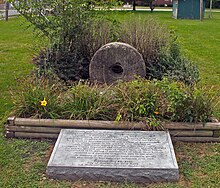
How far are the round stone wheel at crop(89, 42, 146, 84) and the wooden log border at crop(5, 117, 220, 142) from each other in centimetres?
156

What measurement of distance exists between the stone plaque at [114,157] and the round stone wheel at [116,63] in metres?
1.82

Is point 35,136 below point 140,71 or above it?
below

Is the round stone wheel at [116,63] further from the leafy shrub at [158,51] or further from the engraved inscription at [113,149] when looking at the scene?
the engraved inscription at [113,149]

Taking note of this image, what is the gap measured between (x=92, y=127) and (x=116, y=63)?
5.96 ft

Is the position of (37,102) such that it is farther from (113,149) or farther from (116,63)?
(116,63)

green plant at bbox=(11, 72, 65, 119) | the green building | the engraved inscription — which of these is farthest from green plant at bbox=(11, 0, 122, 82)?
the green building

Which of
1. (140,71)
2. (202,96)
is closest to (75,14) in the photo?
(140,71)

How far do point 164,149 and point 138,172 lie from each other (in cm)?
47

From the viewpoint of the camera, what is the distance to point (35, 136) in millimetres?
4160

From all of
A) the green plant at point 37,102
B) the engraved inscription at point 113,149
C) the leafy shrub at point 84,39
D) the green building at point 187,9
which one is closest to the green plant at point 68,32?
the leafy shrub at point 84,39

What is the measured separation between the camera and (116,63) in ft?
18.4

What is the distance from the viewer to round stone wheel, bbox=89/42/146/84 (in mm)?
5492

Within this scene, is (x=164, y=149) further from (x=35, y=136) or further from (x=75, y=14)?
(x=75, y=14)

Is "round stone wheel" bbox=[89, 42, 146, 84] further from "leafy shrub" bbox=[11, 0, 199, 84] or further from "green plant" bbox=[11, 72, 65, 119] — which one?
"green plant" bbox=[11, 72, 65, 119]
